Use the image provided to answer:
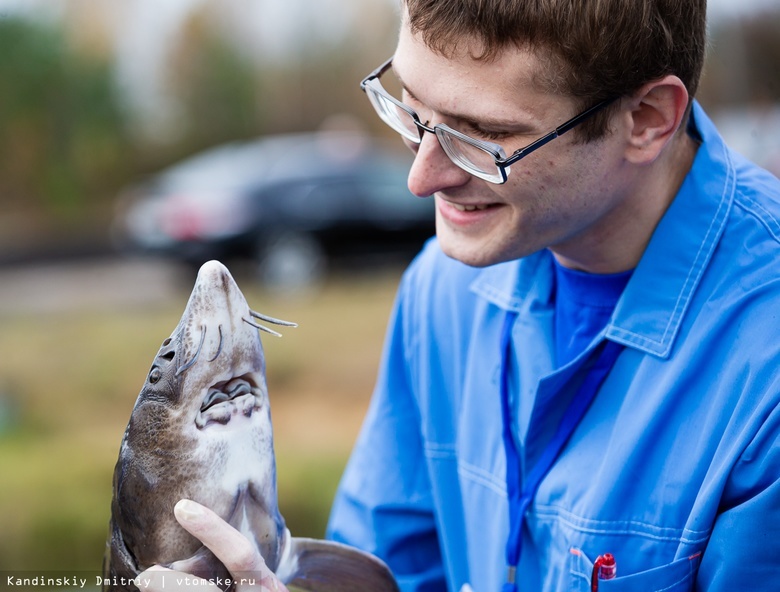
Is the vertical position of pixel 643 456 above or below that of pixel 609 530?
above

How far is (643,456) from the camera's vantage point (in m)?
1.90

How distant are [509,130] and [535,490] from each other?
2.69 feet

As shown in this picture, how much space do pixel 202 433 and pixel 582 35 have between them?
43.8 inches

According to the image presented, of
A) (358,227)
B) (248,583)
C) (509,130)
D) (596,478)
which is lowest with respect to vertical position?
(358,227)

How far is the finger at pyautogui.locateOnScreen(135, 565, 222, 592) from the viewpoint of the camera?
1.74m

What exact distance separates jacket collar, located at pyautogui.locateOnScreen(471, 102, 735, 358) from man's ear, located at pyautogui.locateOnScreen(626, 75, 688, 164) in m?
0.14

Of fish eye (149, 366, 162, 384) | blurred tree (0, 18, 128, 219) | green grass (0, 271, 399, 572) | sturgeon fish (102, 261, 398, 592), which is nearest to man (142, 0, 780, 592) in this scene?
sturgeon fish (102, 261, 398, 592)

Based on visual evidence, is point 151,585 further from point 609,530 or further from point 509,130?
point 509,130

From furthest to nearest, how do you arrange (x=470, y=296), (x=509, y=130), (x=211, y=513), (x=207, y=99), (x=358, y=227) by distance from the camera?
(x=207, y=99)
(x=358, y=227)
(x=470, y=296)
(x=509, y=130)
(x=211, y=513)

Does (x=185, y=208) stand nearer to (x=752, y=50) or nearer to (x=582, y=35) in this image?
(x=752, y=50)

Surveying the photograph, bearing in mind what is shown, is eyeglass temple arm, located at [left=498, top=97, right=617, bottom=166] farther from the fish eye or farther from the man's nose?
the fish eye

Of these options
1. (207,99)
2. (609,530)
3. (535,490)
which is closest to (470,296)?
(535,490)

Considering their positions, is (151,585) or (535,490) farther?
(535,490)

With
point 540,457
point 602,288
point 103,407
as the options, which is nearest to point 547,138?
point 602,288
